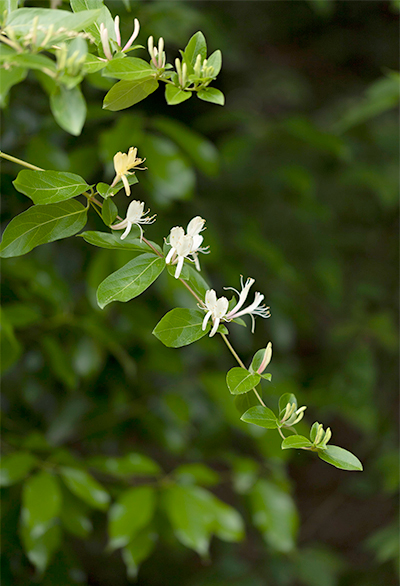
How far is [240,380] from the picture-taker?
25 centimetres

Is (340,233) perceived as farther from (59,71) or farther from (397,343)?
(59,71)

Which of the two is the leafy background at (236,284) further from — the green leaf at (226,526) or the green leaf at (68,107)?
the green leaf at (68,107)

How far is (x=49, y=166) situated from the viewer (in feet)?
2.14

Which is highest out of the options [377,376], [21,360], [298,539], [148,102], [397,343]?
[148,102]

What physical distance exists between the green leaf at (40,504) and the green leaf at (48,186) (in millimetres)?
431

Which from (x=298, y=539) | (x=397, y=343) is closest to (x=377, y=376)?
(x=397, y=343)

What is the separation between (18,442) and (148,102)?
0.69 m

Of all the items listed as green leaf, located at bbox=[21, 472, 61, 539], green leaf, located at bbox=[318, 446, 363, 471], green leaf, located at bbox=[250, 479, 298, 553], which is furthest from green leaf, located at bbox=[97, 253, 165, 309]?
green leaf, located at bbox=[250, 479, 298, 553]

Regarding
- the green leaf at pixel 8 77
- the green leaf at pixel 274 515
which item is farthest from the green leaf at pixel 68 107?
the green leaf at pixel 274 515

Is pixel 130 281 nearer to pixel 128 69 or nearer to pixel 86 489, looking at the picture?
pixel 128 69

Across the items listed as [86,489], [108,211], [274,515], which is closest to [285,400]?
[108,211]

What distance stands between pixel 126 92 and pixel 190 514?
0.51 metres

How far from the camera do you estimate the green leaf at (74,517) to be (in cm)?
65

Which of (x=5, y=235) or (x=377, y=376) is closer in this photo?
(x=5, y=235)
